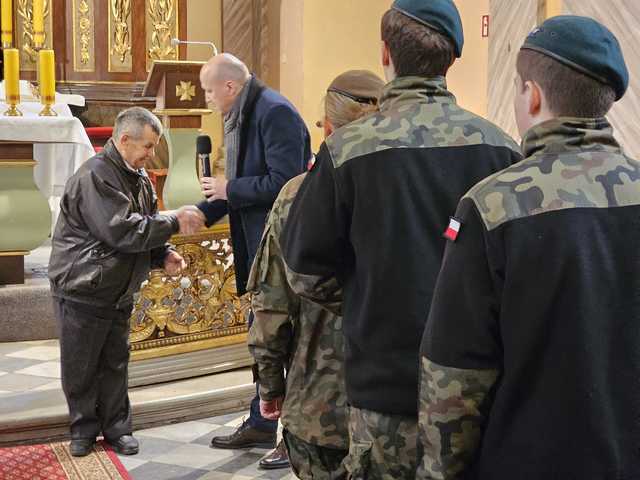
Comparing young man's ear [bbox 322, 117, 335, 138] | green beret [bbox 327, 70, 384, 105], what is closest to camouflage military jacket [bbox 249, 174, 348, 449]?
young man's ear [bbox 322, 117, 335, 138]

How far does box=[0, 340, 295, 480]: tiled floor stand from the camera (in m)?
4.35

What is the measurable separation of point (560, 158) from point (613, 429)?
18.0 inches

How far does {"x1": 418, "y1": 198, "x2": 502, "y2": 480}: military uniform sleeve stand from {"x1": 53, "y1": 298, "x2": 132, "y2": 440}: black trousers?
287cm

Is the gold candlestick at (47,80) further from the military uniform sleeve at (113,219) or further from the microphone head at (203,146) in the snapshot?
the microphone head at (203,146)

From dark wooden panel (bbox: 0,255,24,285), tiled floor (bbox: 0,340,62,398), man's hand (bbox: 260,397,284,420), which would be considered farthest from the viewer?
dark wooden panel (bbox: 0,255,24,285)

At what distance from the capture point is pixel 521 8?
212 inches

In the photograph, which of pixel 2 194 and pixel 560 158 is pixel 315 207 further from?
pixel 2 194

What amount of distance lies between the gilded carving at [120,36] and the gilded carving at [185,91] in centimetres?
432

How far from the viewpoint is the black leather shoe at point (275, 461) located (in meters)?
4.38

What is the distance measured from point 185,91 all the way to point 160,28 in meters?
4.48

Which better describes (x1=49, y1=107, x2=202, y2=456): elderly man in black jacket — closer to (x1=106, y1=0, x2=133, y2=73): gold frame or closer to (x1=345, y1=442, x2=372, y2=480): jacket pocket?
(x1=345, y1=442, x2=372, y2=480): jacket pocket

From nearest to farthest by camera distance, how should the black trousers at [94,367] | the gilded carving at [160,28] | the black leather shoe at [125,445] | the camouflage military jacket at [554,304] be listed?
the camouflage military jacket at [554,304] < the black trousers at [94,367] < the black leather shoe at [125,445] < the gilded carving at [160,28]

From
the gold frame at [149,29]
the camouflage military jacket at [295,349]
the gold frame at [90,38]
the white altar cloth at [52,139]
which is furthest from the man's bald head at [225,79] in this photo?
the gold frame at [90,38]

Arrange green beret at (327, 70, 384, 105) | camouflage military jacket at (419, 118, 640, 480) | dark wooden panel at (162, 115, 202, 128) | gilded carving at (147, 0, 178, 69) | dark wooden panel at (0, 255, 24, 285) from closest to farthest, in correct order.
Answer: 1. camouflage military jacket at (419, 118, 640, 480)
2. green beret at (327, 70, 384, 105)
3. dark wooden panel at (0, 255, 24, 285)
4. dark wooden panel at (162, 115, 202, 128)
5. gilded carving at (147, 0, 178, 69)
